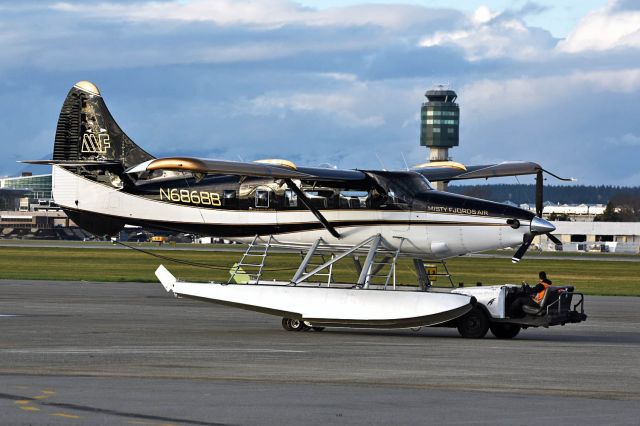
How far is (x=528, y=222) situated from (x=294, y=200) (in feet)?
18.1

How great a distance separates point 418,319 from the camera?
23.9 m

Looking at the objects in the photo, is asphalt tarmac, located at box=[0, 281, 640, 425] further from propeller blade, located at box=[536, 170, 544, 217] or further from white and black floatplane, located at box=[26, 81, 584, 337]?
propeller blade, located at box=[536, 170, 544, 217]

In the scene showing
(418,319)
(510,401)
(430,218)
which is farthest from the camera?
(430,218)

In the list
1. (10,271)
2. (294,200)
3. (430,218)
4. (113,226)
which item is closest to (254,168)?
(294,200)

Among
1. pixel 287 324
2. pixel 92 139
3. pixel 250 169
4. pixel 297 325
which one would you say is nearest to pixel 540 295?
pixel 297 325

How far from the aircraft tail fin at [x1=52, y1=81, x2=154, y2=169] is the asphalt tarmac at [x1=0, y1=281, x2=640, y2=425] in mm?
4292

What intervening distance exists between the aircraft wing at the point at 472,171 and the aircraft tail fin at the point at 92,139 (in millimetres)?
7505

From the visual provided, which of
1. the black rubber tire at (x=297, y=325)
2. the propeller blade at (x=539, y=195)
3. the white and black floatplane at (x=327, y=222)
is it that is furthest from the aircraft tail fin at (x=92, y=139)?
the propeller blade at (x=539, y=195)

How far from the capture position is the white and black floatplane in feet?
80.5

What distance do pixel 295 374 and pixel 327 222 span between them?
32.7 ft

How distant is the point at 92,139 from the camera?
102 feet

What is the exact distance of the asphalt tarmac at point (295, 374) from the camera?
12.9m

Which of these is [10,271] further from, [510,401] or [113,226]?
[510,401]

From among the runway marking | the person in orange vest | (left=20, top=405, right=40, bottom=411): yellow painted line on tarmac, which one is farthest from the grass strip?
(left=20, top=405, right=40, bottom=411): yellow painted line on tarmac
